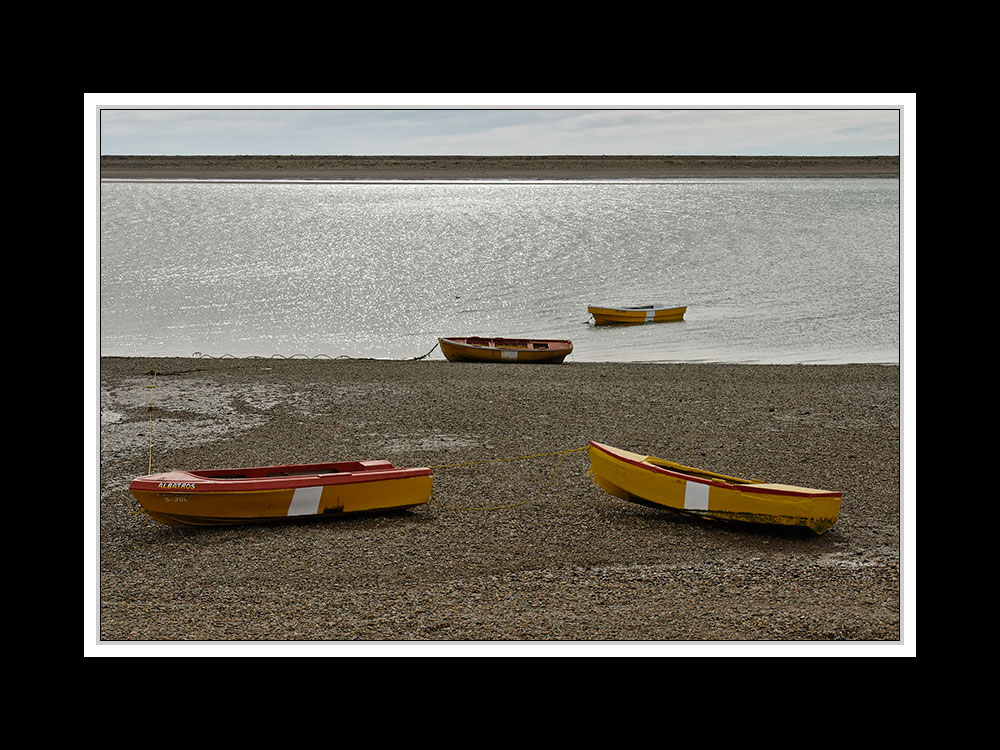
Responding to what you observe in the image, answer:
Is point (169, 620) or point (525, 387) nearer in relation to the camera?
point (169, 620)

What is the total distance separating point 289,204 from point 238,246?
2571cm

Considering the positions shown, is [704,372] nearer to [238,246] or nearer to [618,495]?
[618,495]

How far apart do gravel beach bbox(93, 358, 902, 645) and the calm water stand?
7733 millimetres

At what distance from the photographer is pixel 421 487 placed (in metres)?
9.42

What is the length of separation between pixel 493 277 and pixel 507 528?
28.6 m

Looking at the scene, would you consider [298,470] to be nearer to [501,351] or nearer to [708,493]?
[708,493]

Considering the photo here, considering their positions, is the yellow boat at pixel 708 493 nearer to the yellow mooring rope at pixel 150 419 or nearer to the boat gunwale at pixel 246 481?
the boat gunwale at pixel 246 481

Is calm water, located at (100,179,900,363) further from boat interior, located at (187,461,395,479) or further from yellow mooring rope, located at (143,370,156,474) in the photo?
boat interior, located at (187,461,395,479)

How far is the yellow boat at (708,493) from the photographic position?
865cm

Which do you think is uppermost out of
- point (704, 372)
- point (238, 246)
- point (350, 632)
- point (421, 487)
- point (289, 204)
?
point (289, 204)

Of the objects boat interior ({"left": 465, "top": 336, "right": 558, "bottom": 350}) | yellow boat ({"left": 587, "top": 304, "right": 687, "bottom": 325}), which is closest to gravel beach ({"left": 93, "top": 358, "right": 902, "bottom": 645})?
boat interior ({"left": 465, "top": 336, "right": 558, "bottom": 350})

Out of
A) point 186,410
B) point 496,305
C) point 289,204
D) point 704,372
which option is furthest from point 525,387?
point 289,204

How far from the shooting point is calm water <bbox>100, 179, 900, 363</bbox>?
24.5 metres

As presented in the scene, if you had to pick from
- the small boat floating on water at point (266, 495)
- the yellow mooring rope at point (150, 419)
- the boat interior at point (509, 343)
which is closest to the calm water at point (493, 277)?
the boat interior at point (509, 343)
